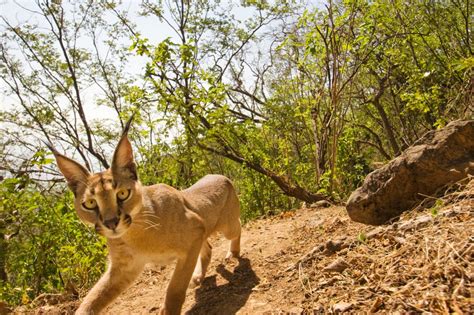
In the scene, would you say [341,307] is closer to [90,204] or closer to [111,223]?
[111,223]

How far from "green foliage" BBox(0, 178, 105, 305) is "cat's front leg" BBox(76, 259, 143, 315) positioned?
212 centimetres

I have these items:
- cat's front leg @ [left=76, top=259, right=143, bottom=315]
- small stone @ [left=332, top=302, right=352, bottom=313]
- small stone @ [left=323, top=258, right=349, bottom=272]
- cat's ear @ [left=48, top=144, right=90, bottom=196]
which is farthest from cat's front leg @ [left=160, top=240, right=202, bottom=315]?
small stone @ [left=332, top=302, right=352, bottom=313]

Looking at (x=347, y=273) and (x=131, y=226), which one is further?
(x=131, y=226)

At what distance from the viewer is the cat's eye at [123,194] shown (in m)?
3.60

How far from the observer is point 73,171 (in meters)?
3.77

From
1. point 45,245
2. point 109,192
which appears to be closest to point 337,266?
point 109,192

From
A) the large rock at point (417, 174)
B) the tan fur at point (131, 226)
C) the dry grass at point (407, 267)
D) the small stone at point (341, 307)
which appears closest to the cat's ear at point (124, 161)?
the tan fur at point (131, 226)

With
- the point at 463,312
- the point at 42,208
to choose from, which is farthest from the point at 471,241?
the point at 42,208

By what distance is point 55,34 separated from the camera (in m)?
15.4

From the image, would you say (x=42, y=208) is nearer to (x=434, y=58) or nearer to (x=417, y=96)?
(x=417, y=96)

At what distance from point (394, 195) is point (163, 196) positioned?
2.29m

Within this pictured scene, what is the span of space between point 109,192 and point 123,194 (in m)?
0.15

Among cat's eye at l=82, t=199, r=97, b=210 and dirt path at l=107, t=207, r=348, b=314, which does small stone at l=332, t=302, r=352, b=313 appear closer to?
dirt path at l=107, t=207, r=348, b=314

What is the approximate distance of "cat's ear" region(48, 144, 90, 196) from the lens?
3754 mm
